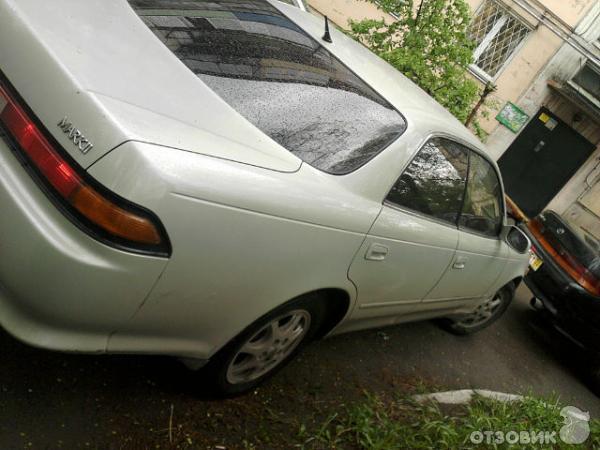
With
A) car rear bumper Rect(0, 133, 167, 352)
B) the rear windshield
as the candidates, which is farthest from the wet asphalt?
the rear windshield

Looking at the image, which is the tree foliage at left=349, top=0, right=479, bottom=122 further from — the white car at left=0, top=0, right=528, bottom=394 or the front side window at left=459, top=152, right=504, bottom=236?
the white car at left=0, top=0, right=528, bottom=394

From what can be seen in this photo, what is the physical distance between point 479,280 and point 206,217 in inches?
96.8

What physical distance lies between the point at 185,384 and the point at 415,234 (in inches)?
53.2

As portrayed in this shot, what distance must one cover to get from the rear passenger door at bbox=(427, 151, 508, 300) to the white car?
149 mm

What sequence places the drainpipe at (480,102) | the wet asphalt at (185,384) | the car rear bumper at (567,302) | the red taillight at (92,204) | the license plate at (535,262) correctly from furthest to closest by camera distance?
the drainpipe at (480,102) → the license plate at (535,262) → the car rear bumper at (567,302) → the wet asphalt at (185,384) → the red taillight at (92,204)

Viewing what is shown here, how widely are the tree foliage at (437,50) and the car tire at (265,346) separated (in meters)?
3.64

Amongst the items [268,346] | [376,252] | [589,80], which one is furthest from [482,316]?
[589,80]

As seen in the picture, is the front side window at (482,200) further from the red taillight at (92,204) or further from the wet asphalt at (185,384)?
the red taillight at (92,204)

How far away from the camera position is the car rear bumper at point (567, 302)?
4.27 m

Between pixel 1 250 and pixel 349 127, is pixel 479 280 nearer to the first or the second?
pixel 349 127

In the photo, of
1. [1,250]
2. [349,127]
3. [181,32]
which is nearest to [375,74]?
[349,127]

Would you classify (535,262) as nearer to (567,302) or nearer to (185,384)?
(567,302)

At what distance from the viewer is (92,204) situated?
1455mm

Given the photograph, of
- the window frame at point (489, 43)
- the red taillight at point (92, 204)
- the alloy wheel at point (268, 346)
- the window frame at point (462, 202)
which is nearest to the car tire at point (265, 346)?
the alloy wheel at point (268, 346)
